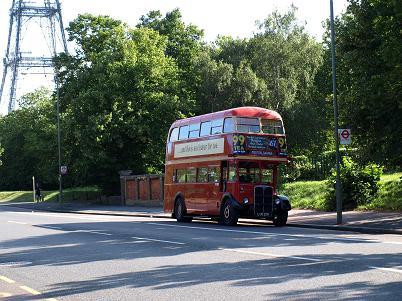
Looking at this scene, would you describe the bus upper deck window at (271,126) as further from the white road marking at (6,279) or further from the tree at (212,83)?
the tree at (212,83)

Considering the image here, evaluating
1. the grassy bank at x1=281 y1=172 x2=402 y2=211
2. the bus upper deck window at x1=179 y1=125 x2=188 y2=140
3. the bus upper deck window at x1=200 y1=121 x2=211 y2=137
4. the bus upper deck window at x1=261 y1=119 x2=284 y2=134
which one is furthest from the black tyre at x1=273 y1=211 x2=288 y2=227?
the bus upper deck window at x1=179 y1=125 x2=188 y2=140

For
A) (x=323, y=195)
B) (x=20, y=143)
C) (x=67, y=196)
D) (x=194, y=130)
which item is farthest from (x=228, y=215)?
(x=20, y=143)

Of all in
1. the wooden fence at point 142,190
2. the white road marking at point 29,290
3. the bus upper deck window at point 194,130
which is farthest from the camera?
the wooden fence at point 142,190

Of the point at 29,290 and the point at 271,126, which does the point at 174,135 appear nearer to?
the point at 271,126

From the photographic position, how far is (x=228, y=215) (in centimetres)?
2462

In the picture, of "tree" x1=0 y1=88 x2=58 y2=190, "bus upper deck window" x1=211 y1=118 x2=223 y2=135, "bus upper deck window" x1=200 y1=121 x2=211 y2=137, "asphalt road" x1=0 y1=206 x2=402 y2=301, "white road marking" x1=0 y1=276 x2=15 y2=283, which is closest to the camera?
"asphalt road" x1=0 y1=206 x2=402 y2=301

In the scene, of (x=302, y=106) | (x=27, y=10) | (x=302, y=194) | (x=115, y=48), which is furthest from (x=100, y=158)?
(x=27, y=10)

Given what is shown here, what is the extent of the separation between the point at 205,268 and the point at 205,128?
1494 centimetres

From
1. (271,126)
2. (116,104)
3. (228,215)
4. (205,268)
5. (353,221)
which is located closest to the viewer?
(205,268)

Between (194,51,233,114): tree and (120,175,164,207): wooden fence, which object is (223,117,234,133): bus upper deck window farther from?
(194,51,233,114): tree

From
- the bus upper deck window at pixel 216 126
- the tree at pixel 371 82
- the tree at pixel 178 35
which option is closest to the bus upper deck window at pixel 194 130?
the bus upper deck window at pixel 216 126

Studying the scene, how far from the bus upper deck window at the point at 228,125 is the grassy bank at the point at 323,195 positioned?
263 inches

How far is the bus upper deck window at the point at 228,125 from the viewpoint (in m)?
24.5

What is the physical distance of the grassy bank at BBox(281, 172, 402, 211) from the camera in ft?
88.9
